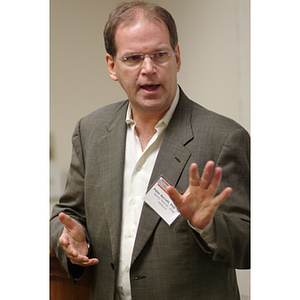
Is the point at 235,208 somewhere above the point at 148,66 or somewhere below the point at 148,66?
below

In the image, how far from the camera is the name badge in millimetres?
1309

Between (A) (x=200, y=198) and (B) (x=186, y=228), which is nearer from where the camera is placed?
(A) (x=200, y=198)

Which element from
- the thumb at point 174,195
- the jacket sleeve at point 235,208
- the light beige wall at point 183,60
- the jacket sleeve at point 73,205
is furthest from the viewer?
the jacket sleeve at point 73,205

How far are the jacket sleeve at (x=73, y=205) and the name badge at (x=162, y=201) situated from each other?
321mm

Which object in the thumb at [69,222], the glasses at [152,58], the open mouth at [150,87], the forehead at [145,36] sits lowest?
the thumb at [69,222]

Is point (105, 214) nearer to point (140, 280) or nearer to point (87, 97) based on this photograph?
point (140, 280)

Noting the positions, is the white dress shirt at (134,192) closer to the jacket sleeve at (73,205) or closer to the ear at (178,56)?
the ear at (178,56)

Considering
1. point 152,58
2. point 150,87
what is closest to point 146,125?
point 150,87

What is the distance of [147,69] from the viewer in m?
1.29

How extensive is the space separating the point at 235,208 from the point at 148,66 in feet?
1.88

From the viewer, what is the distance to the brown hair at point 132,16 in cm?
132

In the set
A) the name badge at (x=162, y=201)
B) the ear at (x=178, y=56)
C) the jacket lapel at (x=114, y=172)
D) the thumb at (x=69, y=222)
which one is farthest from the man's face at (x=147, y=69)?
the thumb at (x=69, y=222)

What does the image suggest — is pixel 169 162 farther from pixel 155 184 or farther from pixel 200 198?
pixel 200 198
